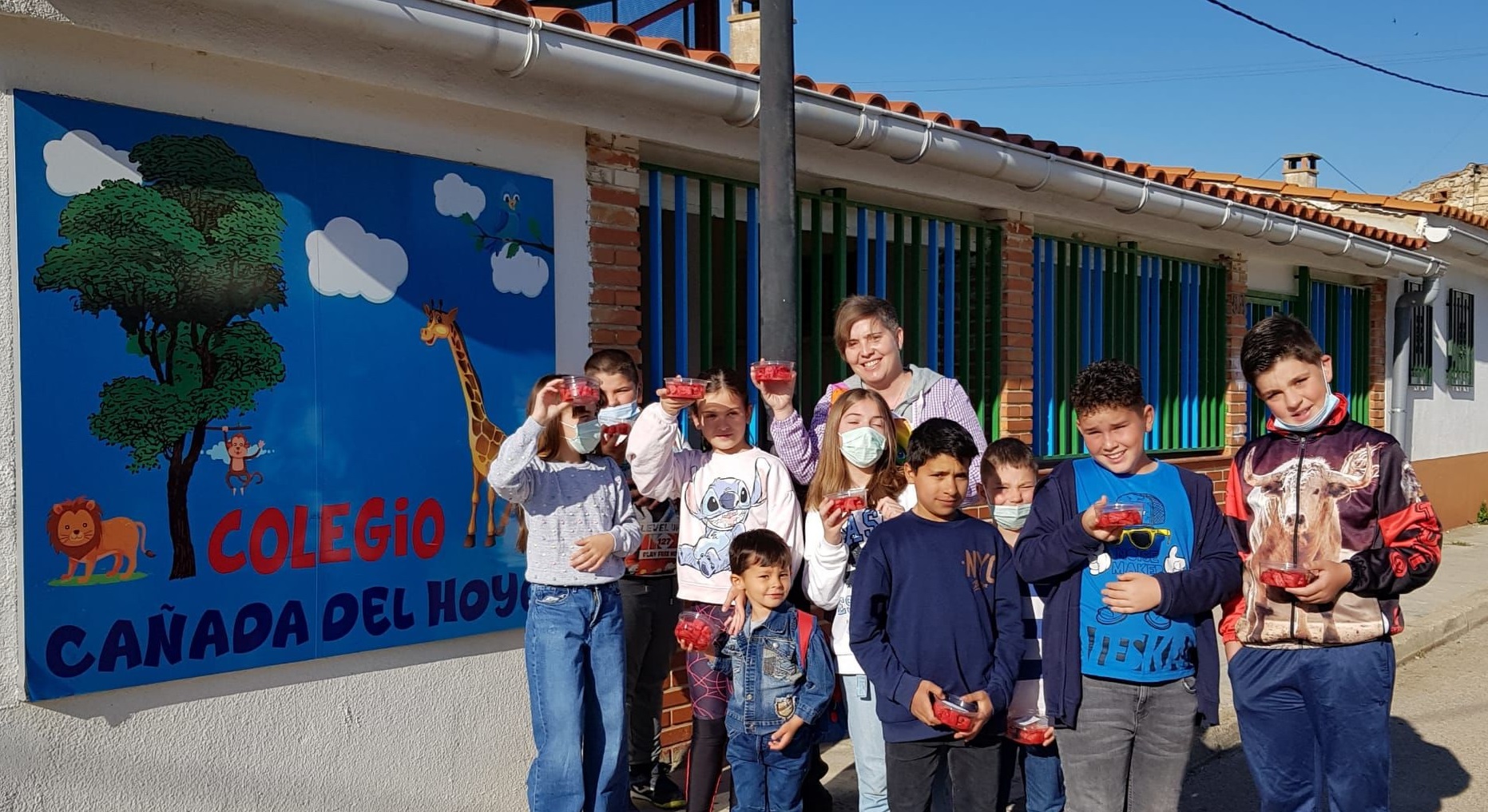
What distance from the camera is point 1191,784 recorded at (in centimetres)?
491

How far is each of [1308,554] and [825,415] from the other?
5.05 ft

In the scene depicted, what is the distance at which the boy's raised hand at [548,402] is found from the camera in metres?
3.40

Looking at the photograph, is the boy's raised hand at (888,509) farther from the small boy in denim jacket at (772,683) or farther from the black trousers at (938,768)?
the black trousers at (938,768)

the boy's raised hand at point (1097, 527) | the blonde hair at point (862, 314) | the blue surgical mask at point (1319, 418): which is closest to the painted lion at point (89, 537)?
the blonde hair at point (862, 314)

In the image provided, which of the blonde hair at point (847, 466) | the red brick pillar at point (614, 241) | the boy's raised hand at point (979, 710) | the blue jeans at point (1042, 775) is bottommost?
the blue jeans at point (1042, 775)

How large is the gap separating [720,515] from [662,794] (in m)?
1.28

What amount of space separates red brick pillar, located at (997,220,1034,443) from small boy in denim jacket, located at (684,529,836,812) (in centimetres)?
370

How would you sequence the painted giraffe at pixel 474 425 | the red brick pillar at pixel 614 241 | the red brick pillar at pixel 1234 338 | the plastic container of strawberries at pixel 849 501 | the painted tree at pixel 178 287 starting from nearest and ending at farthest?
the painted tree at pixel 178 287, the plastic container of strawberries at pixel 849 501, the painted giraffe at pixel 474 425, the red brick pillar at pixel 614 241, the red brick pillar at pixel 1234 338

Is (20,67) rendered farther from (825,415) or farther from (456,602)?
(825,415)

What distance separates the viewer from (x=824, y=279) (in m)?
6.90

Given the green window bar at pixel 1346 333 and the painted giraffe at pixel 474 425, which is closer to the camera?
the painted giraffe at pixel 474 425

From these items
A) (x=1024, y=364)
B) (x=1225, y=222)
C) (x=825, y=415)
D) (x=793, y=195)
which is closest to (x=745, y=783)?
(x=825, y=415)

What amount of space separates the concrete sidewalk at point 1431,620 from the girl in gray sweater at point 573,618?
1.24 m

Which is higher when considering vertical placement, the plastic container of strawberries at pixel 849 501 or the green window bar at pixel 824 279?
the green window bar at pixel 824 279
